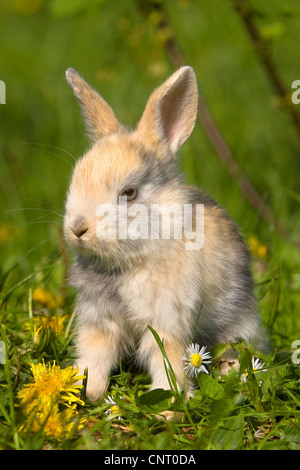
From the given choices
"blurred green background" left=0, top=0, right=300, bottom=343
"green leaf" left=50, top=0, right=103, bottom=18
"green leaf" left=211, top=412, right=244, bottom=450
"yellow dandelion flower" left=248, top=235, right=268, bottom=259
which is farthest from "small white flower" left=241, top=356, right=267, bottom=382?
"green leaf" left=50, top=0, right=103, bottom=18

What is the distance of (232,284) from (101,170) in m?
0.94

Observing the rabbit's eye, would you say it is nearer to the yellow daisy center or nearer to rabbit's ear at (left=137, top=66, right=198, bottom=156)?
rabbit's ear at (left=137, top=66, right=198, bottom=156)

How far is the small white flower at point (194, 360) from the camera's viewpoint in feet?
10.3

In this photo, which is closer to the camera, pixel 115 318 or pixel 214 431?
pixel 214 431

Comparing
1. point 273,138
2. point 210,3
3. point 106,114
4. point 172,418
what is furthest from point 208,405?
point 210,3

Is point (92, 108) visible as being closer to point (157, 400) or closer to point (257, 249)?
point (157, 400)

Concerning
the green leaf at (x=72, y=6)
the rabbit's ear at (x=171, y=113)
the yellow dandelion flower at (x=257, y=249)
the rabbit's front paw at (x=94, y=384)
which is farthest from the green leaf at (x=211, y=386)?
the green leaf at (x=72, y=6)

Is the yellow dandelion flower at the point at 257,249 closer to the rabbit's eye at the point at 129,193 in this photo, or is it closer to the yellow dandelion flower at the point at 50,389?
the rabbit's eye at the point at 129,193

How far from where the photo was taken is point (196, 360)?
314 cm

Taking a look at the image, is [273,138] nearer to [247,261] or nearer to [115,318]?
[247,261]

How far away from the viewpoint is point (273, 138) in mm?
6465
